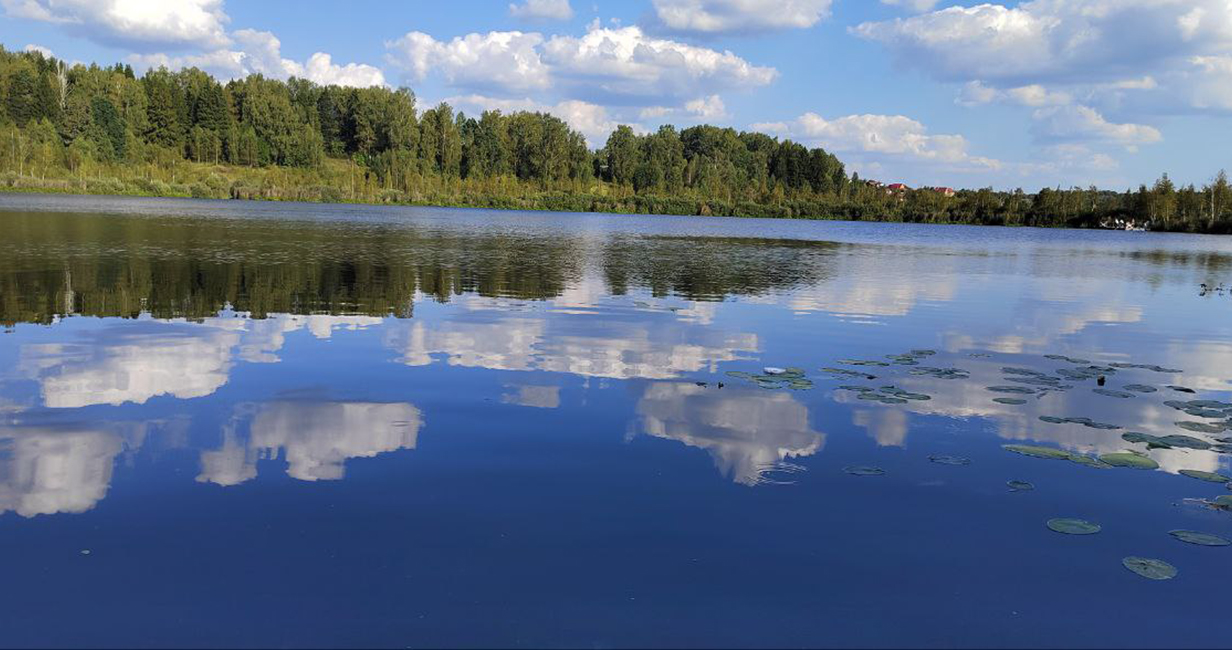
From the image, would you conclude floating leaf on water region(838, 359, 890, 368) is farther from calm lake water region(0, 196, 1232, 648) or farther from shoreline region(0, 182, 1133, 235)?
shoreline region(0, 182, 1133, 235)

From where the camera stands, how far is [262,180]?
537 feet

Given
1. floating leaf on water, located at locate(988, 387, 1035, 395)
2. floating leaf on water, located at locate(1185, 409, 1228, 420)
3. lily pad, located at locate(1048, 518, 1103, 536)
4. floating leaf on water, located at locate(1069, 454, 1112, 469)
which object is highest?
floating leaf on water, located at locate(988, 387, 1035, 395)

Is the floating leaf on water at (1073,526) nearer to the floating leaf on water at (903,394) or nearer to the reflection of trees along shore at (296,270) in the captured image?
the floating leaf on water at (903,394)

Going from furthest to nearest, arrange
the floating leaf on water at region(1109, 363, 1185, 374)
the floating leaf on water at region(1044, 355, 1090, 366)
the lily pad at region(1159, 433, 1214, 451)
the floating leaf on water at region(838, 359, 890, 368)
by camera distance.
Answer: the floating leaf on water at region(1044, 355, 1090, 366)
the floating leaf on water at region(1109, 363, 1185, 374)
the floating leaf on water at region(838, 359, 890, 368)
the lily pad at region(1159, 433, 1214, 451)

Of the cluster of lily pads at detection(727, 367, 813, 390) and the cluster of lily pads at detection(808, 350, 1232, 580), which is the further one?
the cluster of lily pads at detection(727, 367, 813, 390)

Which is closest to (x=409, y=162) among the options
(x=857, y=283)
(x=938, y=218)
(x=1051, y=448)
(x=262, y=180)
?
(x=262, y=180)

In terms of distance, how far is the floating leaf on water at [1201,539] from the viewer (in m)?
7.07

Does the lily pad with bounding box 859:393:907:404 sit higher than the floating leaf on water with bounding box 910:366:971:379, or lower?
lower

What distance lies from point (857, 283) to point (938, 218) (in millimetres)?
163076

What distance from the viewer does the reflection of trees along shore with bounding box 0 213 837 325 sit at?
19.7 metres

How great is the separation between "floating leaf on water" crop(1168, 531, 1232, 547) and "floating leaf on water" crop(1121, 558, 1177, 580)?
69 centimetres

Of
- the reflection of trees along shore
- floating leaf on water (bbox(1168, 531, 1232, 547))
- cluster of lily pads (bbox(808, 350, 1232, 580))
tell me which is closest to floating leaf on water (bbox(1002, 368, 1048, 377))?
cluster of lily pads (bbox(808, 350, 1232, 580))

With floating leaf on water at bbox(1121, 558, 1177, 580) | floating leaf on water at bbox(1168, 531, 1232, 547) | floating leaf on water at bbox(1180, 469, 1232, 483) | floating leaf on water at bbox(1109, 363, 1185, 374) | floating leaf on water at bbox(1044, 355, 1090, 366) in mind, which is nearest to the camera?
floating leaf on water at bbox(1121, 558, 1177, 580)

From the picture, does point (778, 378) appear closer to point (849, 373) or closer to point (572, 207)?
point (849, 373)
